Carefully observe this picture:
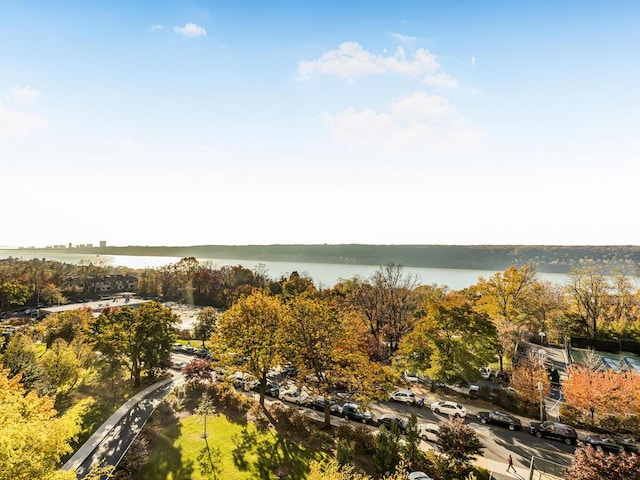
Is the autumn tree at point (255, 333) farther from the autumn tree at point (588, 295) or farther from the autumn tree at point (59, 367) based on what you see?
the autumn tree at point (588, 295)

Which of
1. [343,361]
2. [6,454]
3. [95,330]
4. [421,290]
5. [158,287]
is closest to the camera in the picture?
[6,454]

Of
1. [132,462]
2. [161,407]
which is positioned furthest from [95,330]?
[132,462]

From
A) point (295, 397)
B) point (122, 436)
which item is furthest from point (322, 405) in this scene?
point (122, 436)

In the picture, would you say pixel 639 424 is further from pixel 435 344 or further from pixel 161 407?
pixel 161 407

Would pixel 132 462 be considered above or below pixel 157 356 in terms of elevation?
below

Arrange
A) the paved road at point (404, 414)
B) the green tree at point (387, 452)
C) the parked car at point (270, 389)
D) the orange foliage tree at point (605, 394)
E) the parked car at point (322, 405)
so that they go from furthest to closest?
the parked car at point (270, 389), the parked car at point (322, 405), the orange foliage tree at point (605, 394), the paved road at point (404, 414), the green tree at point (387, 452)

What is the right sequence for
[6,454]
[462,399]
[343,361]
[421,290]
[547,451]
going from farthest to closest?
1. [421,290]
2. [462,399]
3. [343,361]
4. [547,451]
5. [6,454]

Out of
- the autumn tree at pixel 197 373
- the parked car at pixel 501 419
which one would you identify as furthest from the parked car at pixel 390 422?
the autumn tree at pixel 197 373
